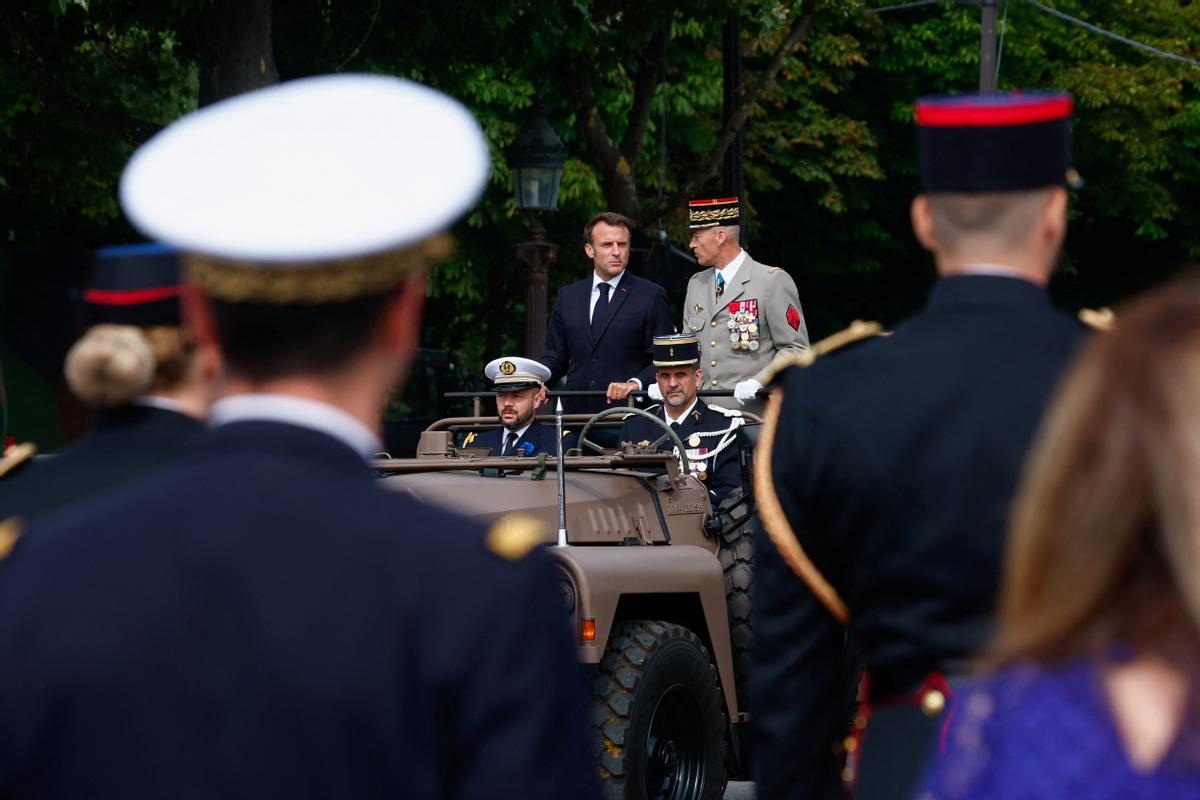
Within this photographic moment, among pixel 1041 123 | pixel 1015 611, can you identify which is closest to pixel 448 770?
pixel 1015 611

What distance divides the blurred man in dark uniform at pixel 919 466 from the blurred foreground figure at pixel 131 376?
37.2 inches

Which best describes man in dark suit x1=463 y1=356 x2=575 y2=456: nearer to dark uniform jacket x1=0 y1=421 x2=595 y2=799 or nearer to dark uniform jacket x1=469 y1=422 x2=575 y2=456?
dark uniform jacket x1=469 y1=422 x2=575 y2=456

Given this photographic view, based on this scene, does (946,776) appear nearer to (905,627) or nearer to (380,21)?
(905,627)

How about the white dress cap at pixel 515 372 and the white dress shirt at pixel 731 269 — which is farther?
the white dress shirt at pixel 731 269

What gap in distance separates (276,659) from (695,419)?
27.0ft

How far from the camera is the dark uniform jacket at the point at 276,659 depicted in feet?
6.53

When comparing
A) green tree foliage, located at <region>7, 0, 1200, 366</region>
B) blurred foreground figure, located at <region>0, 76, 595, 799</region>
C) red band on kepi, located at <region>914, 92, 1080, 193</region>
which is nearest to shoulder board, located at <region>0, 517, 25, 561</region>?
blurred foreground figure, located at <region>0, 76, 595, 799</region>

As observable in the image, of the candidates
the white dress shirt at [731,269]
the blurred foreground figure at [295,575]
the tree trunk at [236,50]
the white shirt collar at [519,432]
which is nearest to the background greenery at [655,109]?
the tree trunk at [236,50]

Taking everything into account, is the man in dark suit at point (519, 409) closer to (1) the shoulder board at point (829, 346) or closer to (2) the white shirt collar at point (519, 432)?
(2) the white shirt collar at point (519, 432)

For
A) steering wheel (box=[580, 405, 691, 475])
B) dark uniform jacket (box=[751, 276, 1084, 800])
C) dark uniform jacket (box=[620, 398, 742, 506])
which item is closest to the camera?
dark uniform jacket (box=[751, 276, 1084, 800])

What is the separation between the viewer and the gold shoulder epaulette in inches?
82.2

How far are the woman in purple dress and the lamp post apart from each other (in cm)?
1424

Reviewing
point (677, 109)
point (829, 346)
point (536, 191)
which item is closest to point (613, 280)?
point (536, 191)

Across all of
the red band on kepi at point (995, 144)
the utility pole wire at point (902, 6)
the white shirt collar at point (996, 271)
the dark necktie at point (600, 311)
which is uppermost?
the red band on kepi at point (995, 144)
